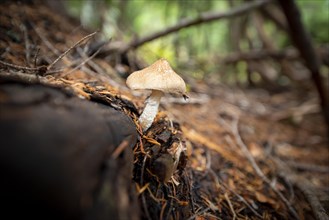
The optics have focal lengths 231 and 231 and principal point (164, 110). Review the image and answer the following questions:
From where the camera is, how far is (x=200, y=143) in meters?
2.51

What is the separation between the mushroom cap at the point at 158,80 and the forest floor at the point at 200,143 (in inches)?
8.3

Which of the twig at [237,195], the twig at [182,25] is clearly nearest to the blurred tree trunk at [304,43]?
the twig at [182,25]

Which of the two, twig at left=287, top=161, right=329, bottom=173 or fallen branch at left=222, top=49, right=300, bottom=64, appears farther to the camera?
fallen branch at left=222, top=49, right=300, bottom=64

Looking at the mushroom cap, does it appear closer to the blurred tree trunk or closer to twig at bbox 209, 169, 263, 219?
twig at bbox 209, 169, 263, 219

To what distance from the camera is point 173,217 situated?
1.36 metres

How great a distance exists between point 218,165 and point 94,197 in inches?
66.7

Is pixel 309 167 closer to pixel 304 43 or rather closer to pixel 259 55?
pixel 304 43

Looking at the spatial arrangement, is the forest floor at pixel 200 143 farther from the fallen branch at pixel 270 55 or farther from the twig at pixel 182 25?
the fallen branch at pixel 270 55

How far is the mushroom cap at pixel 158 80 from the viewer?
4.64ft

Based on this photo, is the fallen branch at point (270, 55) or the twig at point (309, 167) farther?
the fallen branch at point (270, 55)

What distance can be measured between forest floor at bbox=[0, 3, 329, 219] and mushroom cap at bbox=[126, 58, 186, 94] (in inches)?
8.3

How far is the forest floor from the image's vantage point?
1.50 metres

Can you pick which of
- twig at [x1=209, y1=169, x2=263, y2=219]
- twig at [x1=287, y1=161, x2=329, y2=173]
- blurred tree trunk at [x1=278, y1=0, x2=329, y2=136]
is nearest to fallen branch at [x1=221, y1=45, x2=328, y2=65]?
blurred tree trunk at [x1=278, y1=0, x2=329, y2=136]

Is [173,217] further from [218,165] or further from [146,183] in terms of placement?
[218,165]
